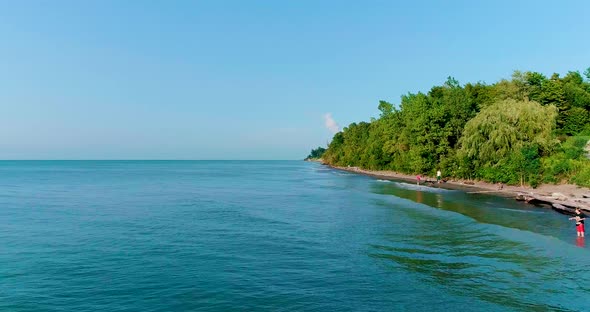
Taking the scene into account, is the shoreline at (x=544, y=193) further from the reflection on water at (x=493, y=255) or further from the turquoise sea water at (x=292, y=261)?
the turquoise sea water at (x=292, y=261)

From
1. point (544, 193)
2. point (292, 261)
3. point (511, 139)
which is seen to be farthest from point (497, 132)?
point (292, 261)

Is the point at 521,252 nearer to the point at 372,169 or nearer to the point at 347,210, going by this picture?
the point at 347,210

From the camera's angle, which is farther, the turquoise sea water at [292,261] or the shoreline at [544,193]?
the shoreline at [544,193]

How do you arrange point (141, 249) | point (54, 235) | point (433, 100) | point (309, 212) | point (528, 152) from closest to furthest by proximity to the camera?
1. point (141, 249)
2. point (54, 235)
3. point (309, 212)
4. point (528, 152)
5. point (433, 100)

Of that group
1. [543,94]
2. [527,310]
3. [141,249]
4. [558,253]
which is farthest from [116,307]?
[543,94]

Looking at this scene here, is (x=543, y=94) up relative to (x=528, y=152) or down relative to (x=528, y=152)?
up

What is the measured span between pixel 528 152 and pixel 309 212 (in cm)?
3643

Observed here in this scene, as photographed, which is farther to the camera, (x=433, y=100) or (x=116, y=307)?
(x=433, y=100)

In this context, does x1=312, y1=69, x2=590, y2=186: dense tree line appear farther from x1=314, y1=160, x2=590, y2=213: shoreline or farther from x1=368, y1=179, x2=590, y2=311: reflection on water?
x1=368, y1=179, x2=590, y2=311: reflection on water

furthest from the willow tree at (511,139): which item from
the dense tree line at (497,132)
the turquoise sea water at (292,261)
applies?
the turquoise sea water at (292,261)

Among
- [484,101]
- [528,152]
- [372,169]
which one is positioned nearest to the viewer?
[528,152]

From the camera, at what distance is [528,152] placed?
59094mm

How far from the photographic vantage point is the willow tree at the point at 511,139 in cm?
6022

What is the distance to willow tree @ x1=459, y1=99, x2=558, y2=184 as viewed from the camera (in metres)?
60.2
